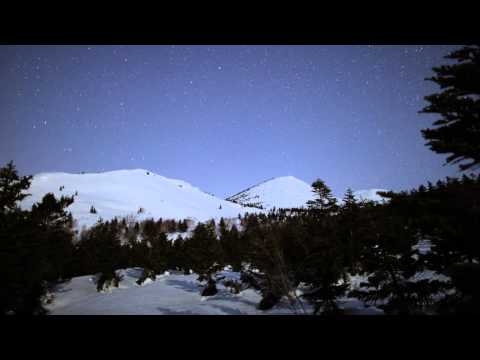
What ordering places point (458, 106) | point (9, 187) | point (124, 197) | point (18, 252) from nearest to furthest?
1. point (458, 106)
2. point (18, 252)
3. point (9, 187)
4. point (124, 197)

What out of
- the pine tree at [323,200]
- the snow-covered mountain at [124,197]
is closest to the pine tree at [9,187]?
the pine tree at [323,200]

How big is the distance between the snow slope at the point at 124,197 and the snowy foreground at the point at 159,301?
32.6ft

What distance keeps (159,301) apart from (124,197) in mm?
22538

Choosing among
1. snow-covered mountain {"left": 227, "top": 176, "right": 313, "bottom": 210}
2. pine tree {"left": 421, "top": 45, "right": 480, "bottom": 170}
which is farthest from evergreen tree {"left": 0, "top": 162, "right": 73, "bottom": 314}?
snow-covered mountain {"left": 227, "top": 176, "right": 313, "bottom": 210}

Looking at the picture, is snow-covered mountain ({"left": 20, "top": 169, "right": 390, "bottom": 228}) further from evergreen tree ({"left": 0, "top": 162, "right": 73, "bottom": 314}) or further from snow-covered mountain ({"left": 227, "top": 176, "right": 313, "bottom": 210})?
evergreen tree ({"left": 0, "top": 162, "right": 73, "bottom": 314})

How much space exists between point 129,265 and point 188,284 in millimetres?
5676

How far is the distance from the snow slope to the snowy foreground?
32.6 feet

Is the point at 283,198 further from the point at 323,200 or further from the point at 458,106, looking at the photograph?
the point at 458,106

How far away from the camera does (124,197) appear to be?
2688cm

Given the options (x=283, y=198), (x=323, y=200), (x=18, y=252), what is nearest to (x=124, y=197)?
(x=18, y=252)

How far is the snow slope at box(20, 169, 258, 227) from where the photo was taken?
21336mm
